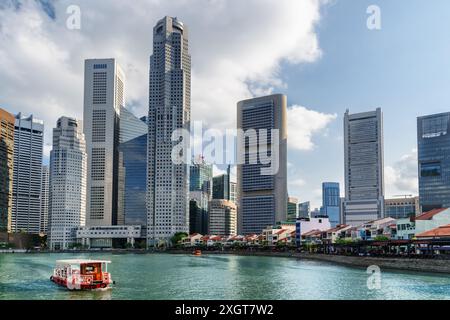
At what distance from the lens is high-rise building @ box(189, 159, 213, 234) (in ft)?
448

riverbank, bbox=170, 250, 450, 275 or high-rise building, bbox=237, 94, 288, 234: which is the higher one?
high-rise building, bbox=237, 94, 288, 234

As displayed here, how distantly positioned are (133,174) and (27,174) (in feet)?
85.2

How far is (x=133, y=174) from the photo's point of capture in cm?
12369

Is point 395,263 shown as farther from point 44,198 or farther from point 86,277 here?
point 44,198

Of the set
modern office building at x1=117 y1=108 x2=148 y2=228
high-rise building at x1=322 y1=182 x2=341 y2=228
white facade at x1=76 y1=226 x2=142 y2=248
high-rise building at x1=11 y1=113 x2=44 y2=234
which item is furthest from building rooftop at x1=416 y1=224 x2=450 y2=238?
high-rise building at x1=322 y1=182 x2=341 y2=228

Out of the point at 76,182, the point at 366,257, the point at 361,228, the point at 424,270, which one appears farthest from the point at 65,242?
the point at 424,270

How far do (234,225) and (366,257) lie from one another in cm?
10421

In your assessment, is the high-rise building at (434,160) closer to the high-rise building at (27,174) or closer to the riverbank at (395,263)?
the riverbank at (395,263)

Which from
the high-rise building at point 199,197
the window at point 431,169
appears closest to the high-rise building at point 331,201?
the high-rise building at point 199,197

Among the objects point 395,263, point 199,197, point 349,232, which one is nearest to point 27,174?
point 199,197

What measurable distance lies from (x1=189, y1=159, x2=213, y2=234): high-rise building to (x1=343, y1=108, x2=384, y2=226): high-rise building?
129ft

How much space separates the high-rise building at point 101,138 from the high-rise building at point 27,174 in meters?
13.2

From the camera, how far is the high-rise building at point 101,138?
13050 cm

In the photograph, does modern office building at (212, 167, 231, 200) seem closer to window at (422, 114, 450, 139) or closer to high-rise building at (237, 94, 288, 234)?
high-rise building at (237, 94, 288, 234)
